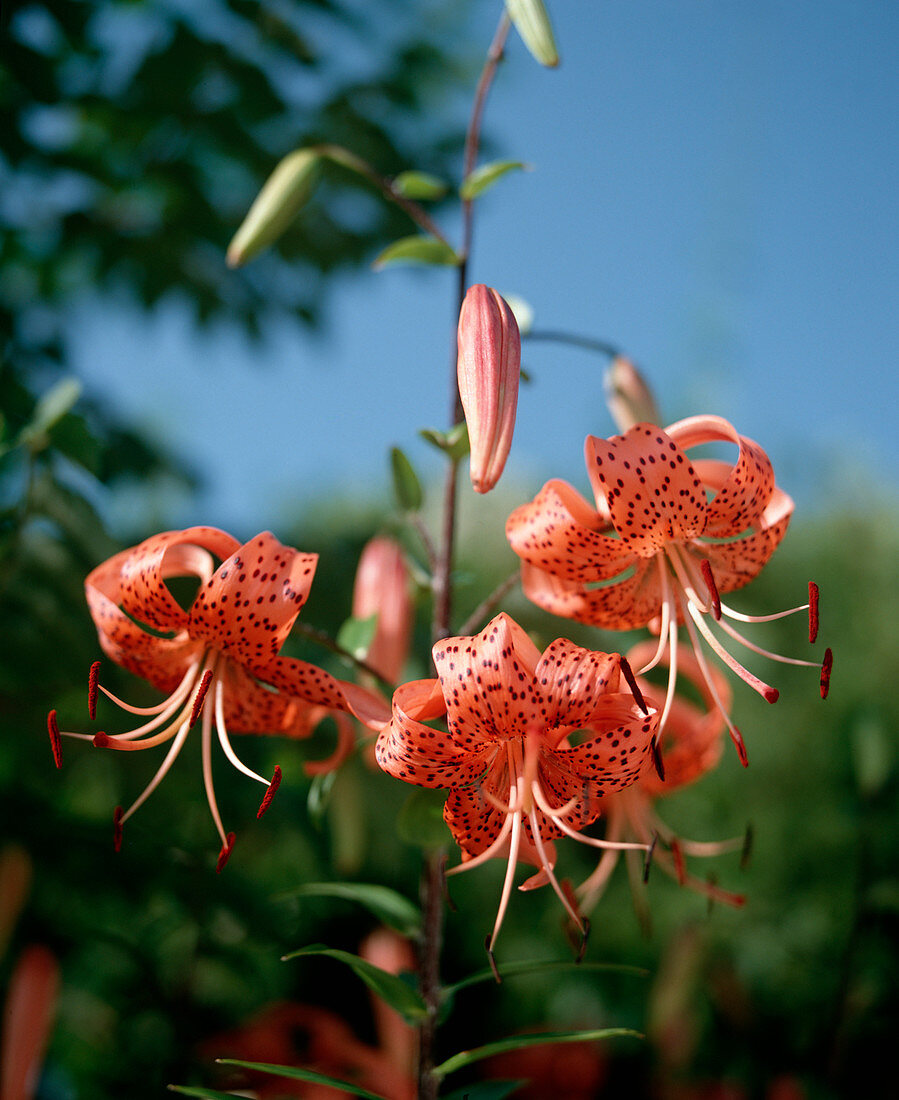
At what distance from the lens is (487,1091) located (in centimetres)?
84

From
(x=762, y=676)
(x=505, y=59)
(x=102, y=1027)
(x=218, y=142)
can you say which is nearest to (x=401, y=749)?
(x=505, y=59)

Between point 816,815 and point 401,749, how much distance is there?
2618 mm

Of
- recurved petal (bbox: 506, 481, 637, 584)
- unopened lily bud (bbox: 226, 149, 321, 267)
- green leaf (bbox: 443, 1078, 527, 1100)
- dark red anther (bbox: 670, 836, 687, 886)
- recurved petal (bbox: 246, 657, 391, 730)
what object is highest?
unopened lily bud (bbox: 226, 149, 321, 267)

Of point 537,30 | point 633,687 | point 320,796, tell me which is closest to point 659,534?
point 633,687

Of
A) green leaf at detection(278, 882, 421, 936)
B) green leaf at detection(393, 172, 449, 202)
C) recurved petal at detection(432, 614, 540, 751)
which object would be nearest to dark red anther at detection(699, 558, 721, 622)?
recurved petal at detection(432, 614, 540, 751)

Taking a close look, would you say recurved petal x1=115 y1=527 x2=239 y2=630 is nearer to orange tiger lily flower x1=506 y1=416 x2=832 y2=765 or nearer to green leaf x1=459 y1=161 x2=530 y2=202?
orange tiger lily flower x1=506 y1=416 x2=832 y2=765

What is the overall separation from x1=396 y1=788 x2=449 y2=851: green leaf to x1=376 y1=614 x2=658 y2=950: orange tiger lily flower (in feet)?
0.08

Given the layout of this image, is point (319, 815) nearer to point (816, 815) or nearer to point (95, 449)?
point (95, 449)

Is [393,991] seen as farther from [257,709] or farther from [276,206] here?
[276,206]

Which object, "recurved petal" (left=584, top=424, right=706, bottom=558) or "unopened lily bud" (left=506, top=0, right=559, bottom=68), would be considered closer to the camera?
"recurved petal" (left=584, top=424, right=706, bottom=558)

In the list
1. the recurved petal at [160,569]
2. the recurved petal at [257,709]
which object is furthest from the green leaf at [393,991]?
the recurved petal at [160,569]

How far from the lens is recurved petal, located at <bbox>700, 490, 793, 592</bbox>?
3.02ft

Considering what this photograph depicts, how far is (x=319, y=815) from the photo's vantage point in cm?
90

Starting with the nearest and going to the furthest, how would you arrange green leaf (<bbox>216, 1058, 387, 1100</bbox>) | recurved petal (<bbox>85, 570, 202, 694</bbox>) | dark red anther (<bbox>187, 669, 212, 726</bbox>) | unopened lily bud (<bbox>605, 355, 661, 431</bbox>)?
green leaf (<bbox>216, 1058, 387, 1100</bbox>) < dark red anther (<bbox>187, 669, 212, 726</bbox>) < recurved petal (<bbox>85, 570, 202, 694</bbox>) < unopened lily bud (<bbox>605, 355, 661, 431</bbox>)
